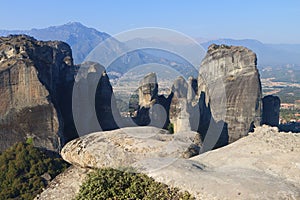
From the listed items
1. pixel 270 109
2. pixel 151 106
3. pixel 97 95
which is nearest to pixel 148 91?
pixel 151 106

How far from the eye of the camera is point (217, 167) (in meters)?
8.76

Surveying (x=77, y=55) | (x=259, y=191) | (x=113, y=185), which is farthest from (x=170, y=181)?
(x=77, y=55)

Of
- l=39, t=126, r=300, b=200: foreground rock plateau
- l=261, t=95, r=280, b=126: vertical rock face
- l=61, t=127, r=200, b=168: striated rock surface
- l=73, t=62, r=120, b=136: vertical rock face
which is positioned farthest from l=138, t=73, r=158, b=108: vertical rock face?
l=61, t=127, r=200, b=168: striated rock surface

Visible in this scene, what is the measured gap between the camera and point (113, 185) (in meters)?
7.64

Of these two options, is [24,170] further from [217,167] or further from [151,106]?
[151,106]

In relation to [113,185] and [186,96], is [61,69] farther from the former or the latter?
[113,185]

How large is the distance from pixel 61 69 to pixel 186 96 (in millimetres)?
12290

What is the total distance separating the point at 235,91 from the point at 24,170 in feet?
55.5

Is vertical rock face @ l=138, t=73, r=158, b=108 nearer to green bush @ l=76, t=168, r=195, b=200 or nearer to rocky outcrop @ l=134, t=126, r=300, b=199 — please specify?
rocky outcrop @ l=134, t=126, r=300, b=199

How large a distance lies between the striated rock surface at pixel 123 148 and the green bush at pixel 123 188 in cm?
85

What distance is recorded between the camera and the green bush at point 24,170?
17375 millimetres

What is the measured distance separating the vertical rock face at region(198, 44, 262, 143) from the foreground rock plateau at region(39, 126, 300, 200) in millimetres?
17181

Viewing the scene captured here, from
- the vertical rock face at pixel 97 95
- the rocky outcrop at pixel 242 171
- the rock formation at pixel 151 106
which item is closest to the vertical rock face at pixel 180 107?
the rock formation at pixel 151 106

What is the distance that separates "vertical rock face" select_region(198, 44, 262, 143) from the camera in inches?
1100
